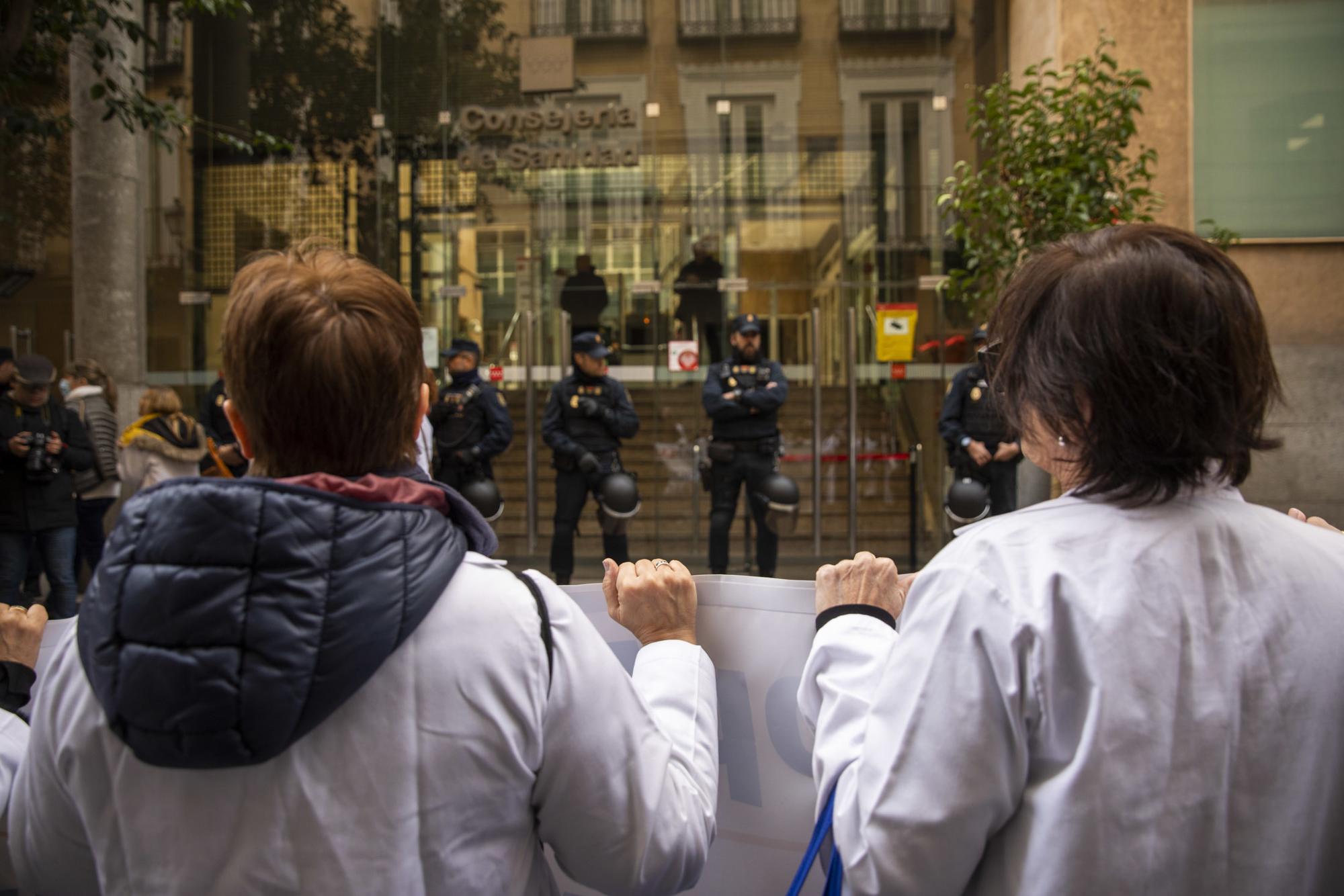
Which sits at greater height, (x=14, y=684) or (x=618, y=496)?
(x=14, y=684)

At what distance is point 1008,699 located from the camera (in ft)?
3.65

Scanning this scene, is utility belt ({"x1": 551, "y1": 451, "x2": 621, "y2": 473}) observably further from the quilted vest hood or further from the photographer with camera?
the quilted vest hood

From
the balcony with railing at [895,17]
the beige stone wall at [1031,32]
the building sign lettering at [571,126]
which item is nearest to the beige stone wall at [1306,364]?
the beige stone wall at [1031,32]

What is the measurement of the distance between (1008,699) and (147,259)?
12164 mm

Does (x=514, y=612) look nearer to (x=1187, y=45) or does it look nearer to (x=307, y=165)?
(x=1187, y=45)

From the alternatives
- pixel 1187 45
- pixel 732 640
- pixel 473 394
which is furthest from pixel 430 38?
pixel 732 640

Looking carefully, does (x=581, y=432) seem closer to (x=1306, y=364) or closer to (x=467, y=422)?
(x=467, y=422)

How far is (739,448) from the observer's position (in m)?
8.28

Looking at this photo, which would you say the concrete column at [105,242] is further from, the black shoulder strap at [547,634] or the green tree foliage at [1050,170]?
the black shoulder strap at [547,634]

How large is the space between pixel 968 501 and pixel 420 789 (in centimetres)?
736

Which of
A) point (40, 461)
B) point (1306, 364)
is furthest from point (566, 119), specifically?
point (1306, 364)

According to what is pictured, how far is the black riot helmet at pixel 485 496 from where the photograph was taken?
26.1 ft

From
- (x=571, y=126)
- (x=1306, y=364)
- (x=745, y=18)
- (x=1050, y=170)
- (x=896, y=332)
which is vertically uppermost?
(x=745, y=18)

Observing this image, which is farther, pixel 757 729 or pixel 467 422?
pixel 467 422
